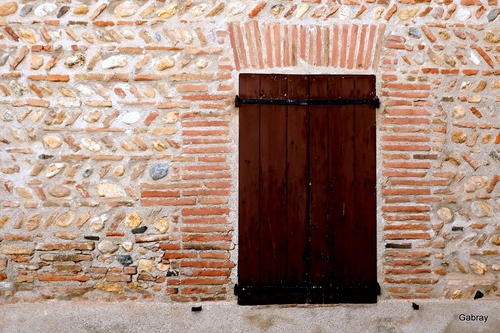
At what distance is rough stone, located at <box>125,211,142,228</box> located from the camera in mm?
3502

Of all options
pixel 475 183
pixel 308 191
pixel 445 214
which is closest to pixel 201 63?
pixel 308 191

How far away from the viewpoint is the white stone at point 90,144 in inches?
137

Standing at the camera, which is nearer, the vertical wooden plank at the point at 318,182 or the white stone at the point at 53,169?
the white stone at the point at 53,169

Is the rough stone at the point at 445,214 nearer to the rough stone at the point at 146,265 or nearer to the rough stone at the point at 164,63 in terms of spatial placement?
the rough stone at the point at 146,265

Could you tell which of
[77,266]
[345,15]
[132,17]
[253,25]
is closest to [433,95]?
[345,15]

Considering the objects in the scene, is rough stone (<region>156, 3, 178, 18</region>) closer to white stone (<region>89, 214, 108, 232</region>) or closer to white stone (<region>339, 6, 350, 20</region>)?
white stone (<region>339, 6, 350, 20</region>)

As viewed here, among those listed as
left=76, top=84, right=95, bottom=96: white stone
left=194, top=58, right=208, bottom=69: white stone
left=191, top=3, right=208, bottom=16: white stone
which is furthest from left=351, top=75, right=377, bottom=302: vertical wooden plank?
left=76, top=84, right=95, bottom=96: white stone

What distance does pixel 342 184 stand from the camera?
142 inches

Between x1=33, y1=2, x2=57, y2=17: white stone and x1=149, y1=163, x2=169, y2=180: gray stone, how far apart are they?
1.41 meters

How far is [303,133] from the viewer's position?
359 cm

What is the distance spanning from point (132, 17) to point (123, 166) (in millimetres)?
1142

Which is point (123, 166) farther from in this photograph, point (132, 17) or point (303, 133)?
point (303, 133)

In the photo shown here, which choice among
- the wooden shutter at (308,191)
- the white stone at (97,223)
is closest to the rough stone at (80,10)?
the wooden shutter at (308,191)

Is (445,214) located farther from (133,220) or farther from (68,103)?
(68,103)
